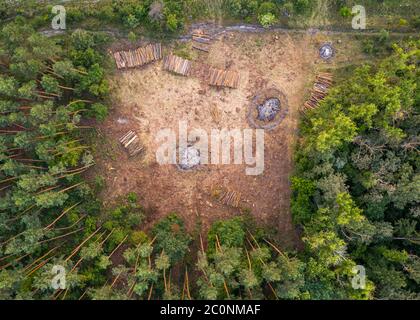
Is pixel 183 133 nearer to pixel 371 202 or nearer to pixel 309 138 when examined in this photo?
pixel 309 138

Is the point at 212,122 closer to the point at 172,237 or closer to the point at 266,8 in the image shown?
the point at 172,237

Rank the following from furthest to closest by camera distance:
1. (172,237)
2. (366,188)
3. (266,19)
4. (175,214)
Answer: (266,19)
(175,214)
(172,237)
(366,188)

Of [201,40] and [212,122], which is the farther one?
[201,40]

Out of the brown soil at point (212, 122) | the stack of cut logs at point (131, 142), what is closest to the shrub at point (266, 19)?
the brown soil at point (212, 122)

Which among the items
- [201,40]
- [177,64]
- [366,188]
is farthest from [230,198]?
[201,40]

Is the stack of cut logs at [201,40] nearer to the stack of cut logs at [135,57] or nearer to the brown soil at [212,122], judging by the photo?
the brown soil at [212,122]
